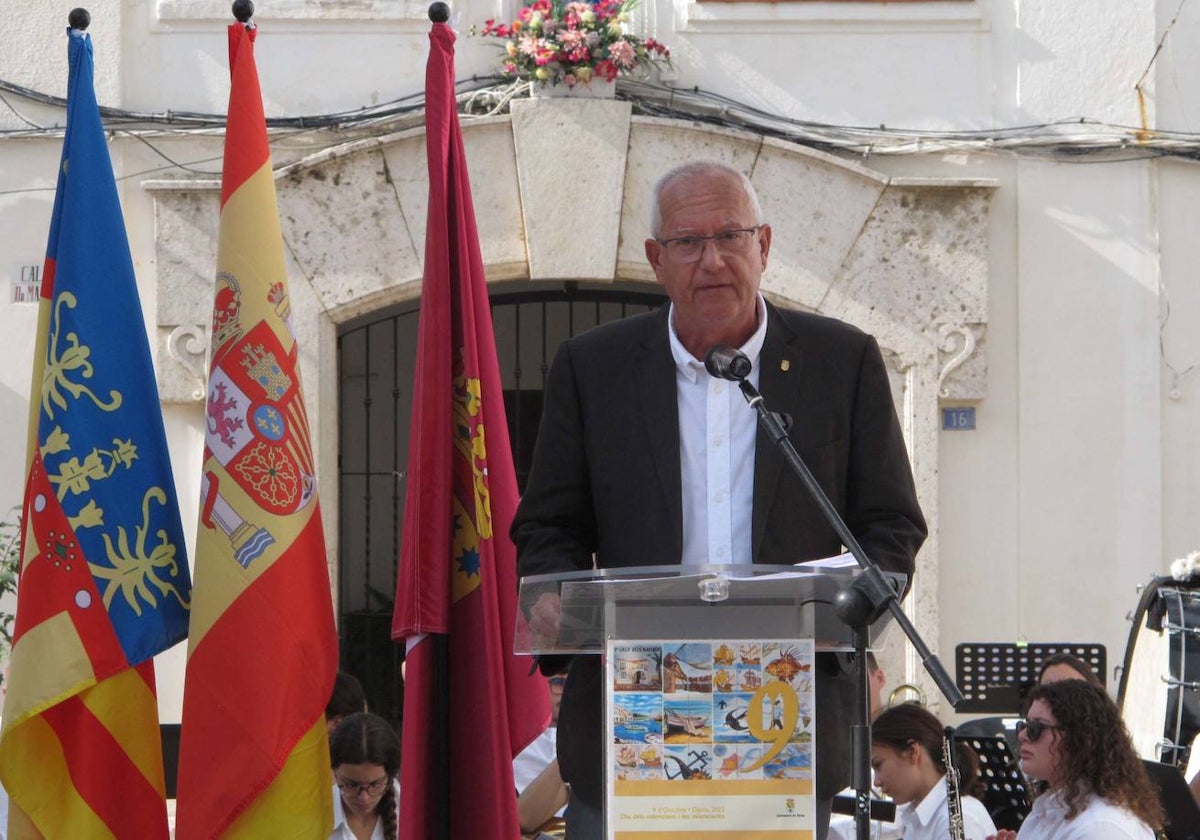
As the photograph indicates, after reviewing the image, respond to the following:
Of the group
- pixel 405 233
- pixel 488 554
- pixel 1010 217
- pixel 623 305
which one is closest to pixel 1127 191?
pixel 1010 217

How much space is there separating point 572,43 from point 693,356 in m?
4.93

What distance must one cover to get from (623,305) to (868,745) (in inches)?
250

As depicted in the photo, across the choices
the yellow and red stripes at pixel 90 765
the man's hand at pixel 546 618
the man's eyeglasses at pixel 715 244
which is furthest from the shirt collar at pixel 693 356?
the yellow and red stripes at pixel 90 765

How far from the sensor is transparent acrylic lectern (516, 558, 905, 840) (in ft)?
9.46

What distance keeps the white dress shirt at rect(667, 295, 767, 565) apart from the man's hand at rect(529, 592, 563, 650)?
0.45 metres

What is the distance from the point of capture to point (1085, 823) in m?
4.95

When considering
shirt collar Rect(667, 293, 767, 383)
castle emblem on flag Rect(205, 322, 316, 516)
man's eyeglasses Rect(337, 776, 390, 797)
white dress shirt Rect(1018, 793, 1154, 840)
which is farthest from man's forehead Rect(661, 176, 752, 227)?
man's eyeglasses Rect(337, 776, 390, 797)

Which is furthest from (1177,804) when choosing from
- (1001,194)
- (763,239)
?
(1001,194)

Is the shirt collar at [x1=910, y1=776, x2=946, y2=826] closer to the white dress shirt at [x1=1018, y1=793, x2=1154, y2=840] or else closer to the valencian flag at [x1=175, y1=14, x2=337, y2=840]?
the white dress shirt at [x1=1018, y1=793, x2=1154, y2=840]

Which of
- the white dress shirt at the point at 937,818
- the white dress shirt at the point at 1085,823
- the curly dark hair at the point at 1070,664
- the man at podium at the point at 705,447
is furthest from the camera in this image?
the curly dark hair at the point at 1070,664

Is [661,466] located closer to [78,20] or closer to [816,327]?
[816,327]

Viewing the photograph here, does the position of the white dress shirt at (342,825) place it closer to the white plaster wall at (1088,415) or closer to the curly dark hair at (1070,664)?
the curly dark hair at (1070,664)

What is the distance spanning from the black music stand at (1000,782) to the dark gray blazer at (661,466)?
2788mm

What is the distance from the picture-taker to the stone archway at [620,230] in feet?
27.3
